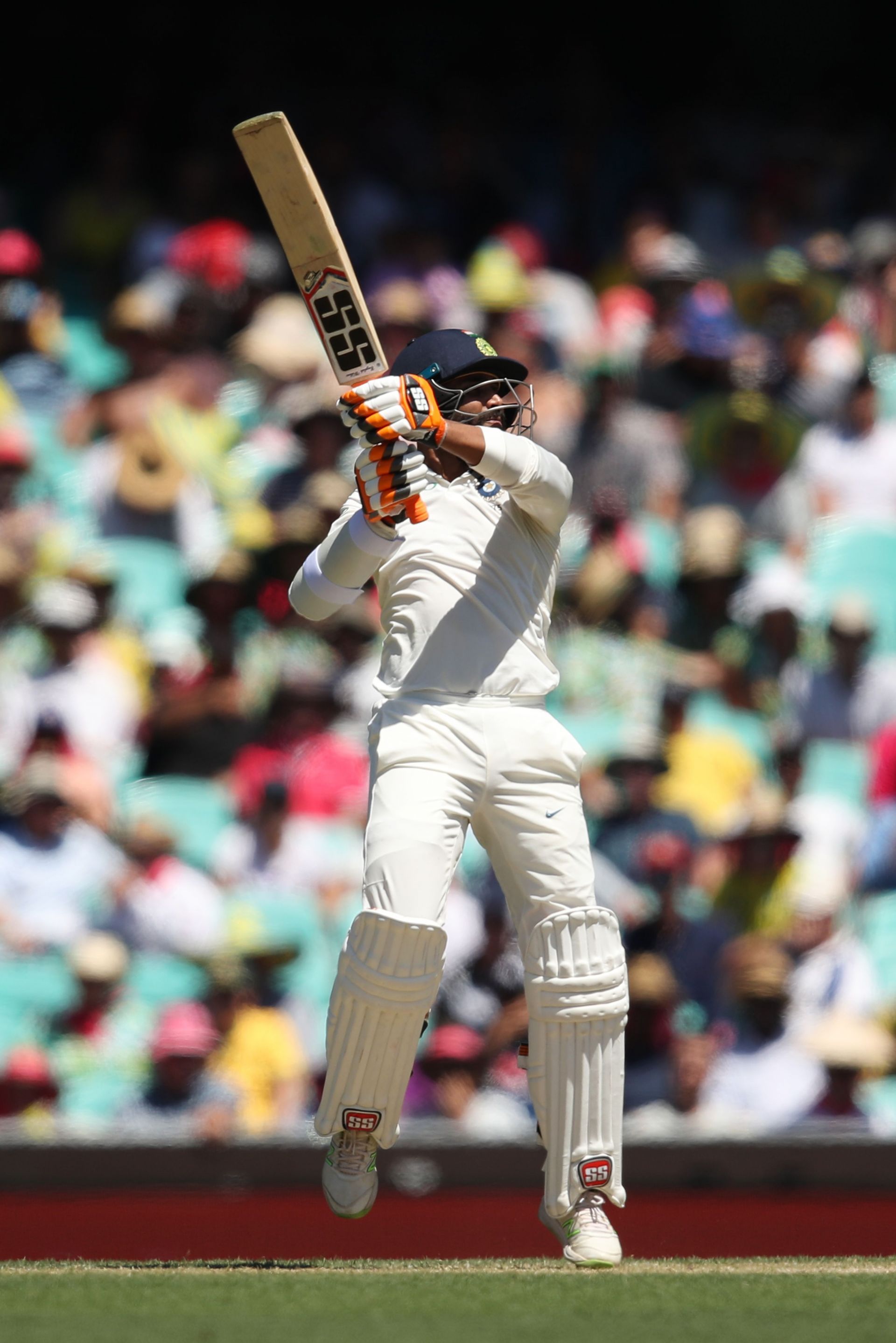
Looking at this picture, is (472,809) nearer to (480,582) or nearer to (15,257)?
(480,582)

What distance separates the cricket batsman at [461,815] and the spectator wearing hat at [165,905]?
2.61 m

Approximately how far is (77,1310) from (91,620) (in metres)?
4.46

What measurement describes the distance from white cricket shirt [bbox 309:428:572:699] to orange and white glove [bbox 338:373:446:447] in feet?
0.39

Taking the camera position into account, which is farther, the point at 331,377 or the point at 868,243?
the point at 868,243

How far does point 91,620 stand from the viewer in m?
7.43

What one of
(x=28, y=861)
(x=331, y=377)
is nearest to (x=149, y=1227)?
(x=28, y=861)

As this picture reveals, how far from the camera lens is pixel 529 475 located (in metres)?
3.90

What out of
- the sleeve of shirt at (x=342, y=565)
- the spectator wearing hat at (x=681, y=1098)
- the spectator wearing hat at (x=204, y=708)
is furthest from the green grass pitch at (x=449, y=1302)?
the spectator wearing hat at (x=204, y=708)

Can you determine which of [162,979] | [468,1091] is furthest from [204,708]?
[468,1091]

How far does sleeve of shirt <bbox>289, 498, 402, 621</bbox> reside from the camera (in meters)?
4.00

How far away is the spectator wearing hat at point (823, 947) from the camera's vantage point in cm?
632

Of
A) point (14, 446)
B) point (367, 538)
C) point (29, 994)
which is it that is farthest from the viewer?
point (14, 446)

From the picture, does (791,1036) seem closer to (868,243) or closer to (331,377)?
(331,377)

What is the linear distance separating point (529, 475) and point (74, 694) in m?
3.68
